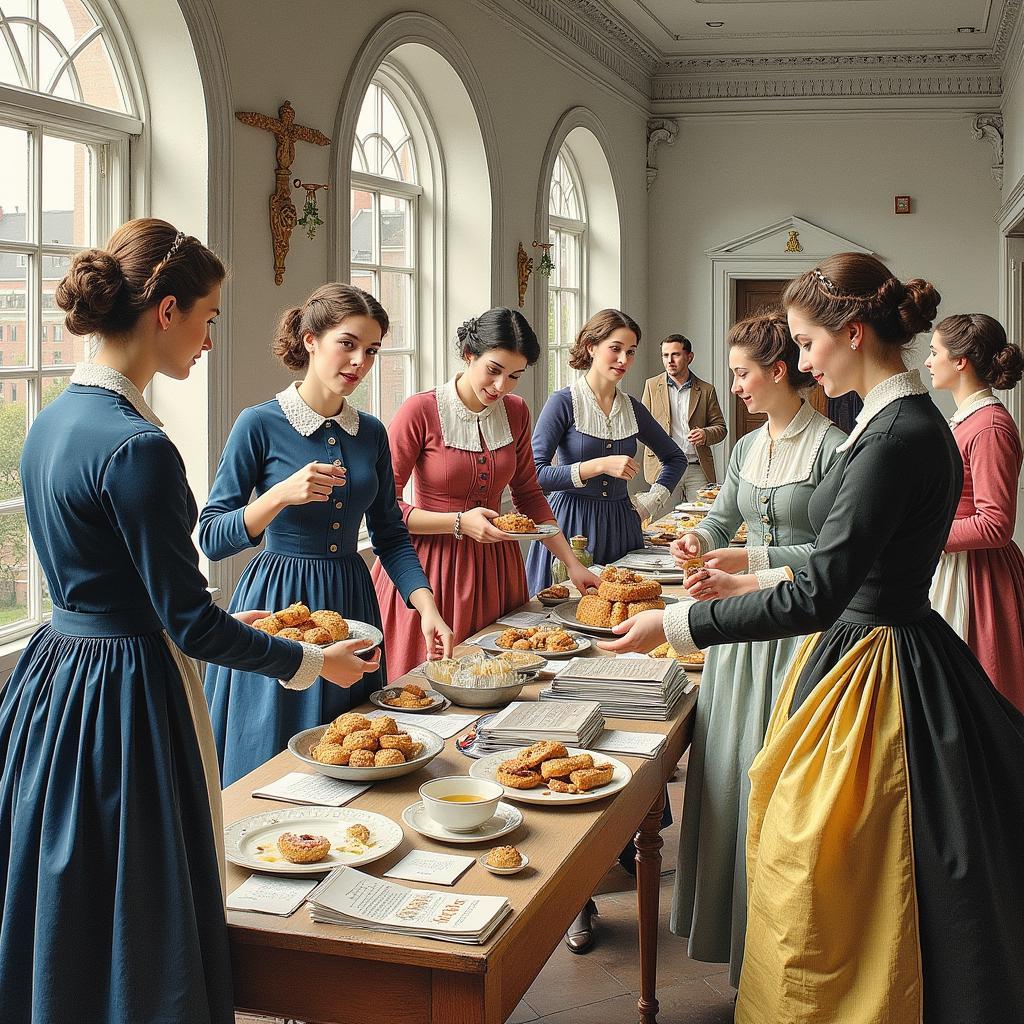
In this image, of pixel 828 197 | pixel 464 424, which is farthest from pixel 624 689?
pixel 828 197

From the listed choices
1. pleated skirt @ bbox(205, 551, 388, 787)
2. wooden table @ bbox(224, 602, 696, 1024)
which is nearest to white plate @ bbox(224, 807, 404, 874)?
wooden table @ bbox(224, 602, 696, 1024)

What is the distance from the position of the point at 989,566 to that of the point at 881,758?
1.95 meters

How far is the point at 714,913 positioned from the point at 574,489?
2020mm

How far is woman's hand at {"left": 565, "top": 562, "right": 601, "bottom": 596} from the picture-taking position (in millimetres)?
3605

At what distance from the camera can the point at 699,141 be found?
9.99m

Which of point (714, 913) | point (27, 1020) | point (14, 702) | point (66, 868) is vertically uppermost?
point (14, 702)

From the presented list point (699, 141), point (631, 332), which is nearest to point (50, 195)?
point (631, 332)

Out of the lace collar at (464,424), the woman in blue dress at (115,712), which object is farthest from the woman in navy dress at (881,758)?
the lace collar at (464,424)

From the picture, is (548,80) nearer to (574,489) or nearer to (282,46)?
(282,46)

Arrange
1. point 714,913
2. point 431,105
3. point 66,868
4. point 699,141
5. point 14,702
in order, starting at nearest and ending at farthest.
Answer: point 66,868
point 14,702
point 714,913
point 431,105
point 699,141

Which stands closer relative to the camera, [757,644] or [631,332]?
[757,644]

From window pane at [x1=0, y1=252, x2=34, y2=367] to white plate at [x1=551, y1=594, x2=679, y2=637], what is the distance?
1775 mm

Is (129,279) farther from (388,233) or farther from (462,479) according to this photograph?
(388,233)

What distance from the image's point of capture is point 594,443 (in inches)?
175
